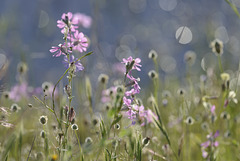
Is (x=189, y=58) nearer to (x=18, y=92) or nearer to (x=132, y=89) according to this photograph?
(x=132, y=89)

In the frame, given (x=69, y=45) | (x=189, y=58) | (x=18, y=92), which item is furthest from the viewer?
(x=18, y=92)

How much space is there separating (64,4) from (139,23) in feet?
6.69

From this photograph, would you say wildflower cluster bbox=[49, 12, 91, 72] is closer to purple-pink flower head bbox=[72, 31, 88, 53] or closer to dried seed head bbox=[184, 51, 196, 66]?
purple-pink flower head bbox=[72, 31, 88, 53]

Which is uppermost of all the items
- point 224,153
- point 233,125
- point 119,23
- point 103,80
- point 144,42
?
point 119,23

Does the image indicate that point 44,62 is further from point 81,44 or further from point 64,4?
point 81,44

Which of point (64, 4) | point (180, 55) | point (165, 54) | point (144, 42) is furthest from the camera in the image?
point (180, 55)

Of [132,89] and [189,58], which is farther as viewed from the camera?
[189,58]

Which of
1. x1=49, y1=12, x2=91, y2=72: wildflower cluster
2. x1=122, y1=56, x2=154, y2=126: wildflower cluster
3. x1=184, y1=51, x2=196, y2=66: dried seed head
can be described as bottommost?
x1=122, y1=56, x2=154, y2=126: wildflower cluster

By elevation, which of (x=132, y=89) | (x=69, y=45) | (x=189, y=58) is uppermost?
(x=189, y=58)

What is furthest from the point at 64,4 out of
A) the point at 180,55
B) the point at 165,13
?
the point at 180,55

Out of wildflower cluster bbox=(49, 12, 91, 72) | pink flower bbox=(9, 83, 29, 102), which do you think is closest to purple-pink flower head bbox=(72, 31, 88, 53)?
wildflower cluster bbox=(49, 12, 91, 72)

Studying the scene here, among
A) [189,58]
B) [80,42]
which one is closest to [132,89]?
[80,42]

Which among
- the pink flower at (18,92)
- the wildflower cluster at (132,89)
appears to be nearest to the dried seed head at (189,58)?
the wildflower cluster at (132,89)

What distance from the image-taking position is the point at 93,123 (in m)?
1.10
